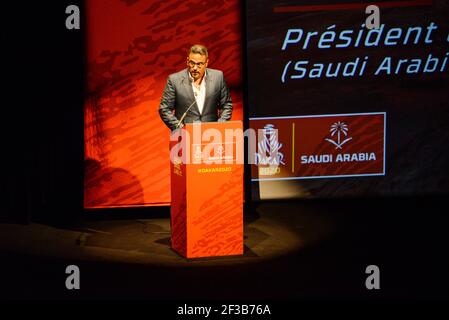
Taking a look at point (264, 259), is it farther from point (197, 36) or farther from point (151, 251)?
point (197, 36)

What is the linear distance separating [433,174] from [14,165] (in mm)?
4356

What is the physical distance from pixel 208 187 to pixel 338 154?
269 centimetres

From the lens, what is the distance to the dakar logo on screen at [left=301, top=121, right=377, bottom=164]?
364 inches

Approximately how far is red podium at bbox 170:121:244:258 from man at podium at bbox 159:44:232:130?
0.45 m

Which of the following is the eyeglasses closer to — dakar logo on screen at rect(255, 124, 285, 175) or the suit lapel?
the suit lapel

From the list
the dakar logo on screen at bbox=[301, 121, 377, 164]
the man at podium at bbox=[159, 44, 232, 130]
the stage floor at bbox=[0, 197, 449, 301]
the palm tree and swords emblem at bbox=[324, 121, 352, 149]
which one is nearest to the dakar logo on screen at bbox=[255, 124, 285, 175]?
the dakar logo on screen at bbox=[301, 121, 377, 164]

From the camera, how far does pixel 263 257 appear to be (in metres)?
7.23

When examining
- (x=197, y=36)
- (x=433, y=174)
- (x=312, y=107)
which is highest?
(x=197, y=36)

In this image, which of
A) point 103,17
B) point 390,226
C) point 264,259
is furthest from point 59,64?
point 390,226

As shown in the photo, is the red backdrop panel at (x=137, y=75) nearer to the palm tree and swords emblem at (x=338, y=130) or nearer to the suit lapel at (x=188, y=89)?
the palm tree and swords emblem at (x=338, y=130)

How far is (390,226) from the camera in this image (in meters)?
8.26

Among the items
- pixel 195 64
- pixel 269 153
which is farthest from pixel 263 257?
pixel 269 153

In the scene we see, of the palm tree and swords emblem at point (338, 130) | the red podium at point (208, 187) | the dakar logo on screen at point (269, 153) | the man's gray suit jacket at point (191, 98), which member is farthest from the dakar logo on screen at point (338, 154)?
the red podium at point (208, 187)
